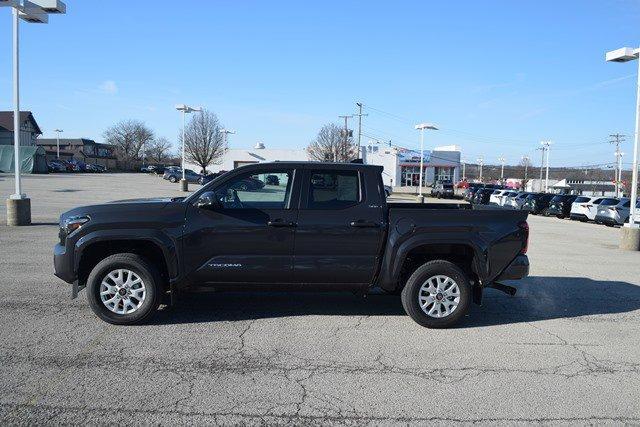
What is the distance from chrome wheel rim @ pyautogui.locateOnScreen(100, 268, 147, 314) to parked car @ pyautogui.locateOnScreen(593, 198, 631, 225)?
27.3 metres

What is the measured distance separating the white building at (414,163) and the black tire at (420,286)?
7593 centimetres

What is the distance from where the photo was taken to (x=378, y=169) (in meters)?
6.29

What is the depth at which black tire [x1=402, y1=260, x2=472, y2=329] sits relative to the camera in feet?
20.0

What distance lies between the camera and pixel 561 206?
33.2 meters

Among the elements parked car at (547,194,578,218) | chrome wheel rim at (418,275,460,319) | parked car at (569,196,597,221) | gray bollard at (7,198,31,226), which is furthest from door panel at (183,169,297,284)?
parked car at (547,194,578,218)

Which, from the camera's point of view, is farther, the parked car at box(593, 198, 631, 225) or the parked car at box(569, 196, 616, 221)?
the parked car at box(569, 196, 616, 221)

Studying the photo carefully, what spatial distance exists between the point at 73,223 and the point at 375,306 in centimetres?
379

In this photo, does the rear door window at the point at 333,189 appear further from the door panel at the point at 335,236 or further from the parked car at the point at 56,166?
the parked car at the point at 56,166

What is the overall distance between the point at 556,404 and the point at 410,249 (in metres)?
2.29

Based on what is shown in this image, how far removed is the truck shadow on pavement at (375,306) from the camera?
6.50m

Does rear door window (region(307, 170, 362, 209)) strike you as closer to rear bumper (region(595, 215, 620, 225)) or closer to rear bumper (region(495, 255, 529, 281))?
rear bumper (region(495, 255, 529, 281))

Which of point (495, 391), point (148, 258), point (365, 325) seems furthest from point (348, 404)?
point (148, 258)

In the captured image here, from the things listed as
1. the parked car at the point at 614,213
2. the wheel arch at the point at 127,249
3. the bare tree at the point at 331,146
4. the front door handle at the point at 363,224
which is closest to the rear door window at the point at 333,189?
the front door handle at the point at 363,224

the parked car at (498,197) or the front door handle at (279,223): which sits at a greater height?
the front door handle at (279,223)
